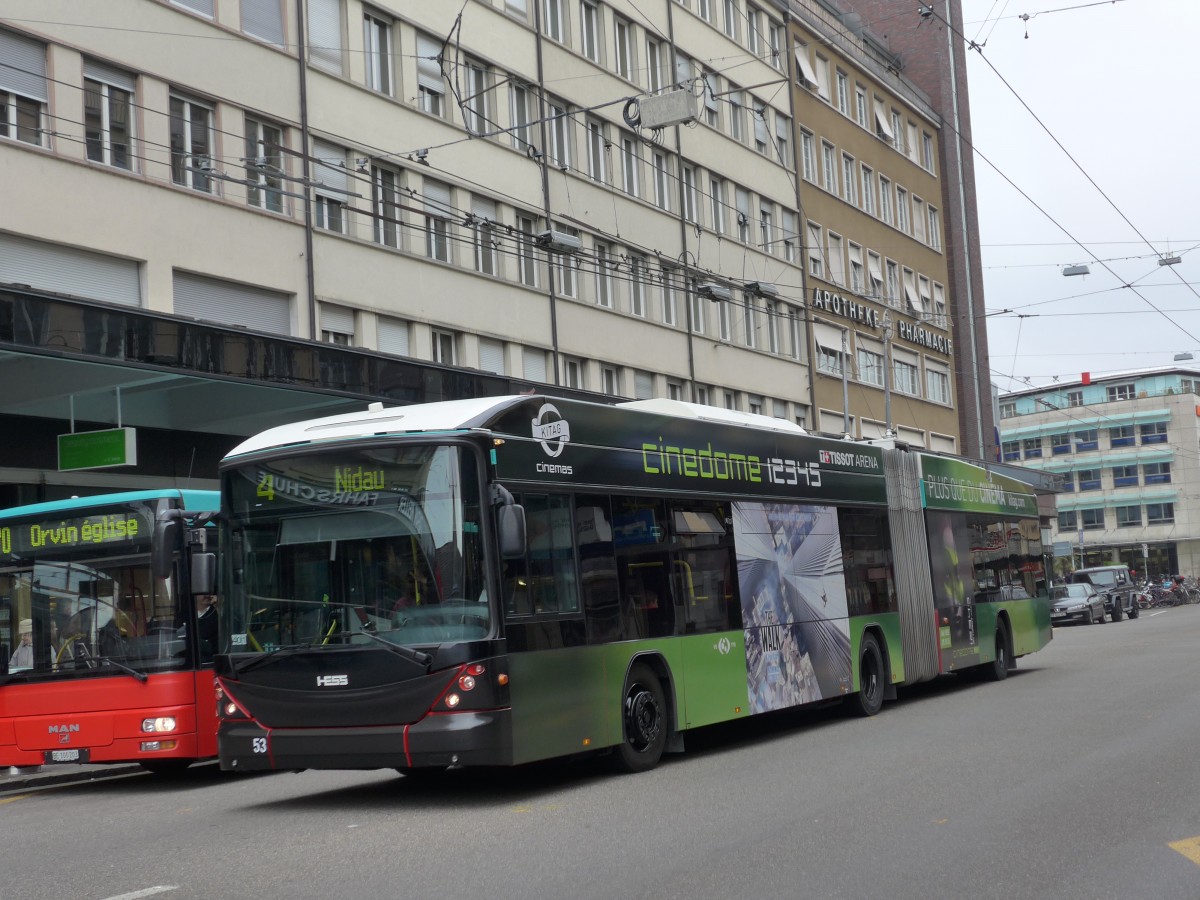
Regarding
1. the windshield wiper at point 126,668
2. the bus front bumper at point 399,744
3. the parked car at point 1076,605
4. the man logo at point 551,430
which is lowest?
the parked car at point 1076,605

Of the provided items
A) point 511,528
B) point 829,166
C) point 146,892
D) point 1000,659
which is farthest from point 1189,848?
point 829,166

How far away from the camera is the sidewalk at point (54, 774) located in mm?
16250

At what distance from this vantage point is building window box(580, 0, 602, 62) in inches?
1432

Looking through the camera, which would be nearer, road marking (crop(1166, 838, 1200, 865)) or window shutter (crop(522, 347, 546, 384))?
road marking (crop(1166, 838, 1200, 865))

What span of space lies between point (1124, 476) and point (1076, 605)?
59.5 m

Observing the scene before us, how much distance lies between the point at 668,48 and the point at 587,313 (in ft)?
30.8

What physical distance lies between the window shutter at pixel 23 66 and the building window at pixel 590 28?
666 inches

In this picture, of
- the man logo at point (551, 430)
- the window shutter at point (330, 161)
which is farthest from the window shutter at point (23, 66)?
the man logo at point (551, 430)

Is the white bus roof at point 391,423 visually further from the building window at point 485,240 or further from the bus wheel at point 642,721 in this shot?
the building window at point 485,240

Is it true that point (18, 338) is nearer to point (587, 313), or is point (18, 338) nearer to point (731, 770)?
point (731, 770)

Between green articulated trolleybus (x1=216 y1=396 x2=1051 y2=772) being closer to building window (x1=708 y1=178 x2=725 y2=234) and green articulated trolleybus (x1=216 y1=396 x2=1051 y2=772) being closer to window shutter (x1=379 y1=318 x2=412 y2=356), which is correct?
window shutter (x1=379 y1=318 x2=412 y2=356)

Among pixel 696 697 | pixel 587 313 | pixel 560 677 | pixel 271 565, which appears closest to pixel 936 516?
pixel 696 697

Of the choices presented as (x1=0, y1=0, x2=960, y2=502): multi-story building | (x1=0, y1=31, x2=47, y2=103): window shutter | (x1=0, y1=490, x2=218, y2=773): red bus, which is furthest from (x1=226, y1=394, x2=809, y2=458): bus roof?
(x1=0, y1=31, x2=47, y2=103): window shutter

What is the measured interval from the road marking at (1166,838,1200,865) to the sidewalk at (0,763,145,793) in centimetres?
1178
